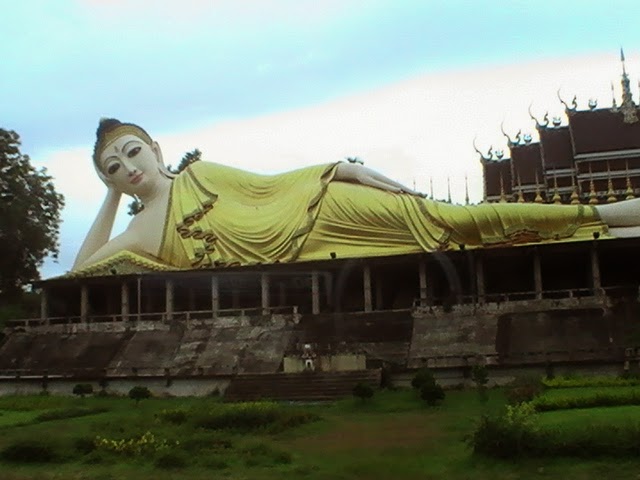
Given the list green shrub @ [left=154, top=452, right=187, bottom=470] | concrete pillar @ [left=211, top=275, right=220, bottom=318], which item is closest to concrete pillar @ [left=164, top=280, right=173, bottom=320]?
concrete pillar @ [left=211, top=275, right=220, bottom=318]

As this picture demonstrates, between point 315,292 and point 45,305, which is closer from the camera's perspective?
point 315,292

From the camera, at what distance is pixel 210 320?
95.2ft

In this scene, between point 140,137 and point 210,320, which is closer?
point 210,320

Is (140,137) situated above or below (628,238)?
above

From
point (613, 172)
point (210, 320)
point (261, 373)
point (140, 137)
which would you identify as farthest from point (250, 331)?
point (613, 172)

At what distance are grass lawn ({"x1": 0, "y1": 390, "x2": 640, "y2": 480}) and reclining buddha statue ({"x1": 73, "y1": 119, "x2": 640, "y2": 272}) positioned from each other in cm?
1157

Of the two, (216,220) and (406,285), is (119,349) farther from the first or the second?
(406,285)

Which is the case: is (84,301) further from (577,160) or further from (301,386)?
(577,160)

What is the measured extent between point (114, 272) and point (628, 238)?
1861cm

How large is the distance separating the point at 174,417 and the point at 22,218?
2396cm

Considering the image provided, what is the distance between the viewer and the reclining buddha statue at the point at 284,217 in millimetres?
28984

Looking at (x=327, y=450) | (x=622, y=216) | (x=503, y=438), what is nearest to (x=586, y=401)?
(x=503, y=438)

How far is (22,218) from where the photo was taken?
124 feet

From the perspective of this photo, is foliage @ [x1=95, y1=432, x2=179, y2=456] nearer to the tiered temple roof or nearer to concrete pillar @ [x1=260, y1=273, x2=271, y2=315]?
concrete pillar @ [x1=260, y1=273, x2=271, y2=315]
